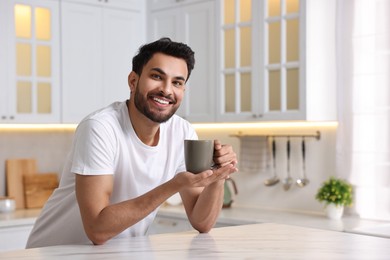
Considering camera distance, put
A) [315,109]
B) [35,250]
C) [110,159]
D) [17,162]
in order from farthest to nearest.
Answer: [17,162] < [315,109] < [110,159] < [35,250]

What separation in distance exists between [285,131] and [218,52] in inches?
27.4

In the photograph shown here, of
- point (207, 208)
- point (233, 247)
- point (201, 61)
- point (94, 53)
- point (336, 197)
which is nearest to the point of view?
point (233, 247)

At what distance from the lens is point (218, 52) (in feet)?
14.2

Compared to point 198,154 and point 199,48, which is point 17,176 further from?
point 198,154

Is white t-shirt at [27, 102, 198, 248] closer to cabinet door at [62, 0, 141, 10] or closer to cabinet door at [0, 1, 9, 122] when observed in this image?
cabinet door at [0, 1, 9, 122]

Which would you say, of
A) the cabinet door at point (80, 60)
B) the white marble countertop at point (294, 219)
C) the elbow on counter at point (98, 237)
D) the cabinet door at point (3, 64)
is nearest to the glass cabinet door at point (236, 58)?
the white marble countertop at point (294, 219)

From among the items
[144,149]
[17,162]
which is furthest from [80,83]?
[144,149]

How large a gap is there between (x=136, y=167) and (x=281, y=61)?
6.02ft

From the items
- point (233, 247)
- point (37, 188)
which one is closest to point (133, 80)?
point (233, 247)

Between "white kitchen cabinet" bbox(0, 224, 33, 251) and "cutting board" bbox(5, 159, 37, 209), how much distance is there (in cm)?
62

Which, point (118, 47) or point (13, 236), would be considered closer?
point (13, 236)

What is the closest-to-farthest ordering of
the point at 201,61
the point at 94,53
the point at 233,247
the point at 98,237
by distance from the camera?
1. the point at 233,247
2. the point at 98,237
3. the point at 201,61
4. the point at 94,53

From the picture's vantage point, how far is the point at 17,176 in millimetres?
4660

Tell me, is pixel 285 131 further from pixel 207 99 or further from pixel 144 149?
pixel 144 149
